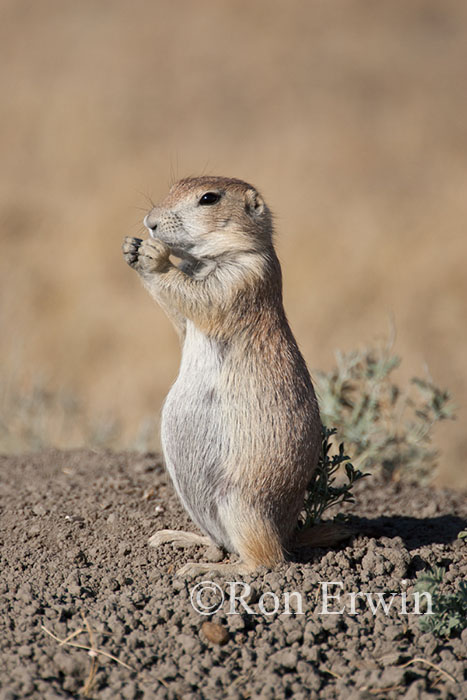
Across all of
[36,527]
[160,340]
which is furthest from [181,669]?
[160,340]

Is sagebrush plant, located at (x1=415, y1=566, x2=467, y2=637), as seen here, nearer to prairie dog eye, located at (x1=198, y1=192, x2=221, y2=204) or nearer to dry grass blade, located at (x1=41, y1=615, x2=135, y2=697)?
dry grass blade, located at (x1=41, y1=615, x2=135, y2=697)

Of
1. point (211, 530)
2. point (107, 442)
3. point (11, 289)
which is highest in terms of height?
point (11, 289)

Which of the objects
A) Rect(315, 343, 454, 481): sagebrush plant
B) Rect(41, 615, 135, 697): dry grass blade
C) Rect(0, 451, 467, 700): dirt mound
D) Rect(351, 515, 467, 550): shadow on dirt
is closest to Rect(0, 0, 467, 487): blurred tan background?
Rect(315, 343, 454, 481): sagebrush plant

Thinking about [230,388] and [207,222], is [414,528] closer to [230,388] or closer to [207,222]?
[230,388]

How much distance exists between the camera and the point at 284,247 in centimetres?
1480

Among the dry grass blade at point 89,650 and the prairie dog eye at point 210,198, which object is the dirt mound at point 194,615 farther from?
the prairie dog eye at point 210,198

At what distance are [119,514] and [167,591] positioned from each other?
105 cm

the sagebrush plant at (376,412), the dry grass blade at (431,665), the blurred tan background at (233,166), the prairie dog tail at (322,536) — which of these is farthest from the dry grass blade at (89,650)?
the blurred tan background at (233,166)

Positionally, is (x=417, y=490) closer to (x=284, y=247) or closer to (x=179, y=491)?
(x=179, y=491)

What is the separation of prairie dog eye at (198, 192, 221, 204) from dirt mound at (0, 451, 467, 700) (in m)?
1.80

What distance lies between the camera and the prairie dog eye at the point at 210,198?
14.1 ft

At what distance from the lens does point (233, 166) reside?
16125mm

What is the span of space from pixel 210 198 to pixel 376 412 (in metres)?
2.47

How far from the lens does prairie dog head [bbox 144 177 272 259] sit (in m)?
4.21
